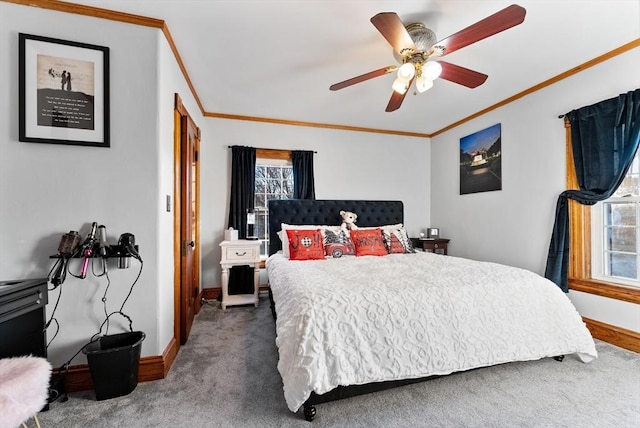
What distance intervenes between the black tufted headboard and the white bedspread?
1.72 metres

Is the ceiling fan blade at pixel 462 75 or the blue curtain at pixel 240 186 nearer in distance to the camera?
the ceiling fan blade at pixel 462 75

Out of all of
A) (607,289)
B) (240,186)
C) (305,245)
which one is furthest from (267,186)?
(607,289)

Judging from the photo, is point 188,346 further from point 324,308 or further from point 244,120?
point 244,120

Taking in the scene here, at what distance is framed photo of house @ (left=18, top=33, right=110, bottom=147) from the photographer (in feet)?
5.88

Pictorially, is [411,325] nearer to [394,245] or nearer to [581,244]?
[394,245]

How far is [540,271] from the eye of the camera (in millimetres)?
3162

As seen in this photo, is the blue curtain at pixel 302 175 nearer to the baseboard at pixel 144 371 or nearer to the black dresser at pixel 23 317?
the baseboard at pixel 144 371

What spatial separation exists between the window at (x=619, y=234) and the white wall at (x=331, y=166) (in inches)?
93.0

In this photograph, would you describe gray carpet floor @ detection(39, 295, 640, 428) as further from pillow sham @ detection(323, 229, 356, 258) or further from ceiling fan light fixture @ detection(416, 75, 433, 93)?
ceiling fan light fixture @ detection(416, 75, 433, 93)

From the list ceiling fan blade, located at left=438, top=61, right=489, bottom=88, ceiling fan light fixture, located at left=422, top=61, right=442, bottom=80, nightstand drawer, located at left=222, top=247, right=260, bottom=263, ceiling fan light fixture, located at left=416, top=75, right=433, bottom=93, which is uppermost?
ceiling fan blade, located at left=438, top=61, right=489, bottom=88

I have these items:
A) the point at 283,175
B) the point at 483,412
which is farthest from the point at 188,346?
the point at 283,175

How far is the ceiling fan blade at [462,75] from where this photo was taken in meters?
2.12

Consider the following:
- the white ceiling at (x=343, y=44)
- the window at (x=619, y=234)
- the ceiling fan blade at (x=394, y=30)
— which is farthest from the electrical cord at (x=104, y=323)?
the window at (x=619, y=234)

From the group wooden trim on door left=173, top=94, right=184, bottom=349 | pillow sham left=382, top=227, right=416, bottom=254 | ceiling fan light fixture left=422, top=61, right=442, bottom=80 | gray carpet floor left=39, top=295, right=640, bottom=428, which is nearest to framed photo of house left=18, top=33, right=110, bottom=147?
wooden trim on door left=173, top=94, right=184, bottom=349
